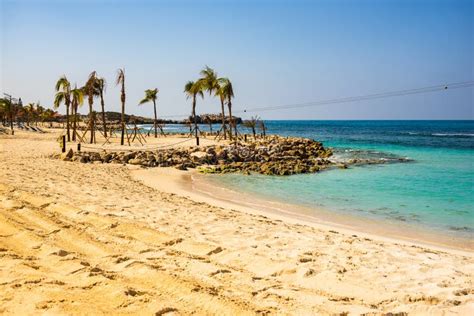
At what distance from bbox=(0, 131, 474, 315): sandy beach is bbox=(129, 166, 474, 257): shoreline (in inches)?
21.1

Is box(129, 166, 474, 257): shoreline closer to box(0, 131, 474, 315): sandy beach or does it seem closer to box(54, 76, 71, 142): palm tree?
box(0, 131, 474, 315): sandy beach

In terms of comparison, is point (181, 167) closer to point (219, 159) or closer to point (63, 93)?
point (219, 159)

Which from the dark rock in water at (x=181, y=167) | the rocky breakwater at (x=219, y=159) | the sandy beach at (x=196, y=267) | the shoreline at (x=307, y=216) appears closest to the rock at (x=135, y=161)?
the rocky breakwater at (x=219, y=159)

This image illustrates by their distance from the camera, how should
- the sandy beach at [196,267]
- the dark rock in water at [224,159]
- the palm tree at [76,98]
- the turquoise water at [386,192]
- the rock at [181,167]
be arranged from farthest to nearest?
1. the palm tree at [76,98]
2. the dark rock in water at [224,159]
3. the rock at [181,167]
4. the turquoise water at [386,192]
5. the sandy beach at [196,267]

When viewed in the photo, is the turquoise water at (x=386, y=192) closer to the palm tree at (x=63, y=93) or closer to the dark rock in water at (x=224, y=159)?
the dark rock in water at (x=224, y=159)

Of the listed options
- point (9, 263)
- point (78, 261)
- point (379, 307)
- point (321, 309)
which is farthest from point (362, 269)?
point (9, 263)

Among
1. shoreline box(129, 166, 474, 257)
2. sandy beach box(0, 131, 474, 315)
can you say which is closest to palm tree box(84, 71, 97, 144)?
shoreline box(129, 166, 474, 257)

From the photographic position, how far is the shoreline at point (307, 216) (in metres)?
9.33

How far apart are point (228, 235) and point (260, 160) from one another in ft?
63.1

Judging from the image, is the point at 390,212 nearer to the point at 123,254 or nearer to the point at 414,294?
the point at 414,294

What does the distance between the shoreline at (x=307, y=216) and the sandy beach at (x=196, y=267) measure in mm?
537

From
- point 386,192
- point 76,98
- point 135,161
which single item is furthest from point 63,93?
point 386,192

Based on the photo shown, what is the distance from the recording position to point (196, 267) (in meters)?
5.55

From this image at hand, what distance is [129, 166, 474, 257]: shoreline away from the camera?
9.33m
